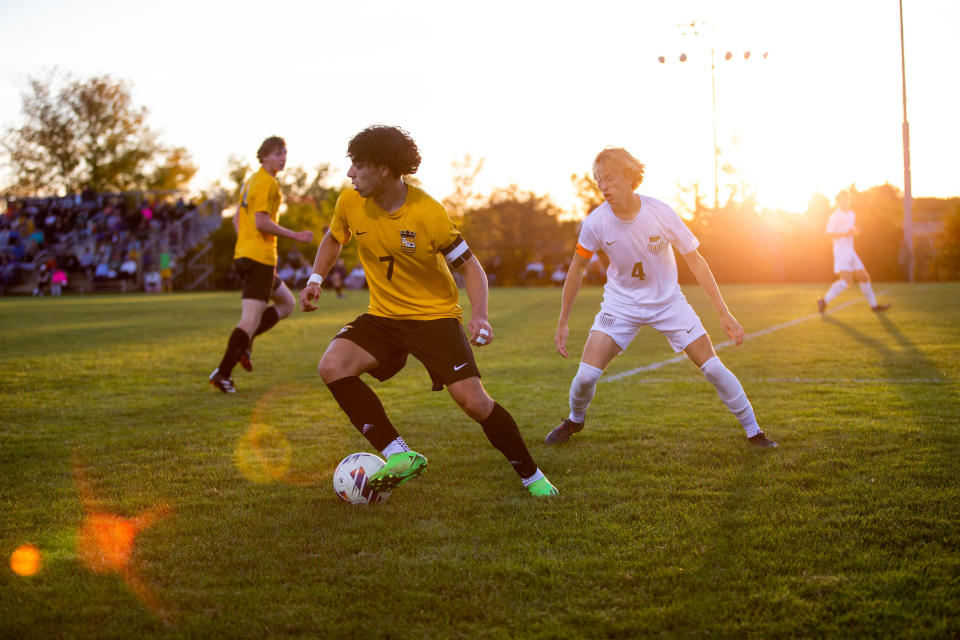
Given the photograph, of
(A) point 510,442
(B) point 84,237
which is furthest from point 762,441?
(B) point 84,237

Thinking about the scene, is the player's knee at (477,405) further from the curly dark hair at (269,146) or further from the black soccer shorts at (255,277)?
the curly dark hair at (269,146)

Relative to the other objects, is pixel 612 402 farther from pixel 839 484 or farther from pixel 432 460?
pixel 839 484

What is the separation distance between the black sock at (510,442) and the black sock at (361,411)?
49cm

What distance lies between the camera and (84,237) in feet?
131

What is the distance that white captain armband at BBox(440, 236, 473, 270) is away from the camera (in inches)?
158

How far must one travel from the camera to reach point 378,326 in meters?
4.21

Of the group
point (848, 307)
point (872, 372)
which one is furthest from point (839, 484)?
point (848, 307)

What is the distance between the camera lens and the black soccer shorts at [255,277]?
770cm

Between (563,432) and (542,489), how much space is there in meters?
1.28

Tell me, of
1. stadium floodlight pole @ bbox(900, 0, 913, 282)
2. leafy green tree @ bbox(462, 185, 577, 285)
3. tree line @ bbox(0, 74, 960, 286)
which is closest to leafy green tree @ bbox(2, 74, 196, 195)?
tree line @ bbox(0, 74, 960, 286)

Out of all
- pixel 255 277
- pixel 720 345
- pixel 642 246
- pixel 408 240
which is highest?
pixel 408 240

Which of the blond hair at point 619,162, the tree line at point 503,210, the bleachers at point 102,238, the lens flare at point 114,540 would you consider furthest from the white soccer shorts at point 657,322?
the bleachers at point 102,238

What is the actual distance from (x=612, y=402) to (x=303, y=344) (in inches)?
250

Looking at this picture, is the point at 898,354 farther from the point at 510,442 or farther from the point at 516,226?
the point at 516,226
